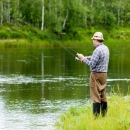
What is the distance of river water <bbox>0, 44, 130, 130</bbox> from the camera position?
16.5 meters

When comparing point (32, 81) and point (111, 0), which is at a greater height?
point (111, 0)

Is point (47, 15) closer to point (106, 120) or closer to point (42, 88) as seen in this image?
point (42, 88)

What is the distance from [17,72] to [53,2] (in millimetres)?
41793

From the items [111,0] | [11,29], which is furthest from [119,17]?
[11,29]

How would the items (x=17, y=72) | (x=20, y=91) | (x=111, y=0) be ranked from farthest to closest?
(x=111, y=0) < (x=17, y=72) < (x=20, y=91)

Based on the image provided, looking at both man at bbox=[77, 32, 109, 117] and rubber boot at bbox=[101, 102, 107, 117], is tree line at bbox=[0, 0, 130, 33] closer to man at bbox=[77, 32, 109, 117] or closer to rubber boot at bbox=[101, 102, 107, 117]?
rubber boot at bbox=[101, 102, 107, 117]

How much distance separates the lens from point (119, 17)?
94375 mm

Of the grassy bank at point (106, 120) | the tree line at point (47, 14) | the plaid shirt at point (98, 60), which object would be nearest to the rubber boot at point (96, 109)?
the grassy bank at point (106, 120)

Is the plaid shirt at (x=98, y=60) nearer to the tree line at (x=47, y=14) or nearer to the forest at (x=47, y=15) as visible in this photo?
the forest at (x=47, y=15)

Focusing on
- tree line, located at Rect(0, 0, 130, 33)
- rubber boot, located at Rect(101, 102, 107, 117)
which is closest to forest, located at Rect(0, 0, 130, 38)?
tree line, located at Rect(0, 0, 130, 33)

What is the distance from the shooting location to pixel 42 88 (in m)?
25.3

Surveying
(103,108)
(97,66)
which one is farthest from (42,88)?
(97,66)

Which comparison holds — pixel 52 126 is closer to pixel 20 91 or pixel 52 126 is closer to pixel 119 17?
pixel 20 91

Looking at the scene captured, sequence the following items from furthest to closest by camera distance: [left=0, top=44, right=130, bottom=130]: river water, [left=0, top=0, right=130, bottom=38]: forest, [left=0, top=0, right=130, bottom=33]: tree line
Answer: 1. [left=0, top=0, right=130, bottom=33]: tree line
2. [left=0, top=0, right=130, bottom=38]: forest
3. [left=0, top=44, right=130, bottom=130]: river water
